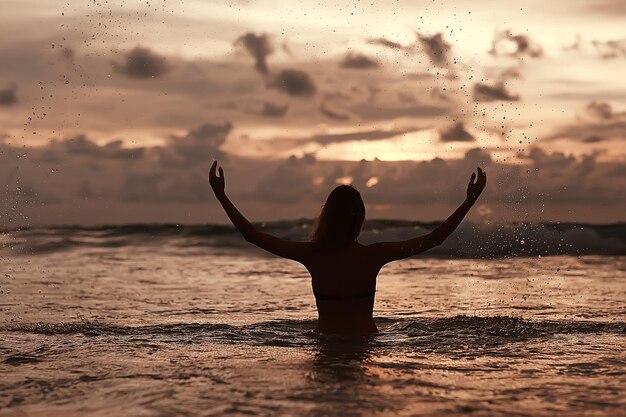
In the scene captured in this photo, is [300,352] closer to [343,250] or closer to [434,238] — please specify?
[343,250]

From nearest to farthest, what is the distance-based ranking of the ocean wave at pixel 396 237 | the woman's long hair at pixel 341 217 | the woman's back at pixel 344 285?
1. the woman's long hair at pixel 341 217
2. the woman's back at pixel 344 285
3. the ocean wave at pixel 396 237

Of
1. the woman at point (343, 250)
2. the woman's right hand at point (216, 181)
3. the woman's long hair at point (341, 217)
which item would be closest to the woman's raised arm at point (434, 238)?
the woman at point (343, 250)

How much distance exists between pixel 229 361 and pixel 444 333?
250cm

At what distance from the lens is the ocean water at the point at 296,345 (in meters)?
4.49

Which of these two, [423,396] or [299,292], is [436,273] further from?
[423,396]

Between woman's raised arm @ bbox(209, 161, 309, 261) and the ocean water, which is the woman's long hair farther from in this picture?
the ocean water

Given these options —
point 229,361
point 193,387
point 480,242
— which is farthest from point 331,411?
point 480,242

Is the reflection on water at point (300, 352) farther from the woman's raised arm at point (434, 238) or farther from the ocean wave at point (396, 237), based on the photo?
the ocean wave at point (396, 237)

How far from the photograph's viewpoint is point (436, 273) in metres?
16.0

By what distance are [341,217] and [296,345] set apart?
→ 125 centimetres

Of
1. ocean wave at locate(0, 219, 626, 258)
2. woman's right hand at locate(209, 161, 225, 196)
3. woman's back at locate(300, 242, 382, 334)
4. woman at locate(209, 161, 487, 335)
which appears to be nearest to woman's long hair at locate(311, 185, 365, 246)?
woman at locate(209, 161, 487, 335)

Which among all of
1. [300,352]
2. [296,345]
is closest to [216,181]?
[300,352]

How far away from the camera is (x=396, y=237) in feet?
96.4

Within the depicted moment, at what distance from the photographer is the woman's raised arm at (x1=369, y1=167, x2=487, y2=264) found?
238 inches
